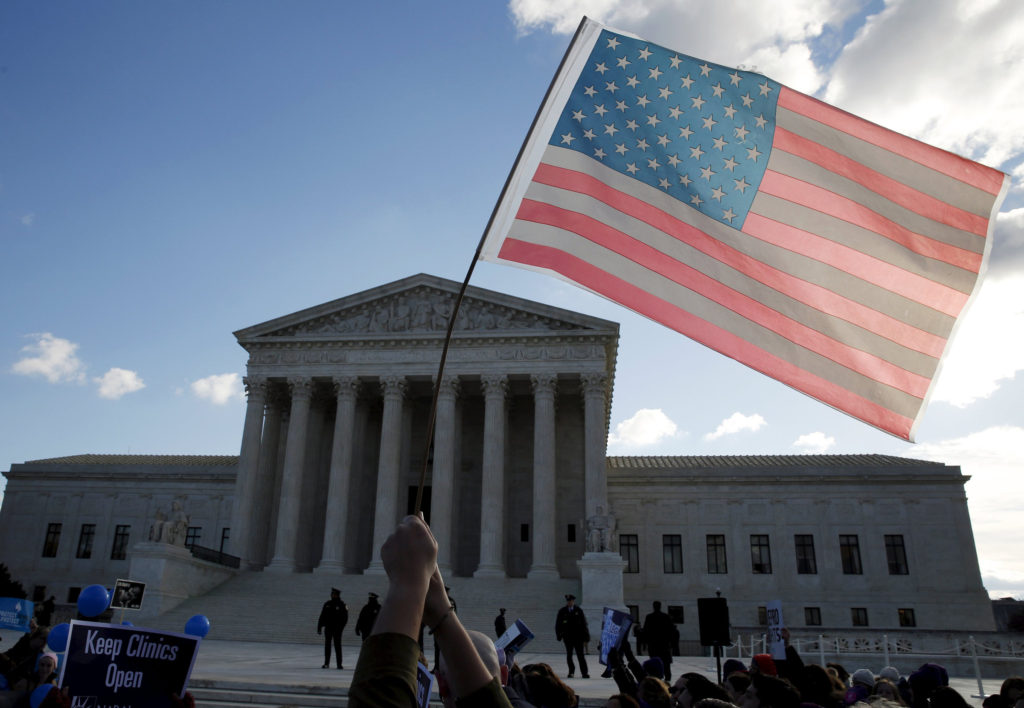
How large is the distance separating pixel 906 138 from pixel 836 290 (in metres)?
1.33

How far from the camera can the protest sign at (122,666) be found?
455 centimetres

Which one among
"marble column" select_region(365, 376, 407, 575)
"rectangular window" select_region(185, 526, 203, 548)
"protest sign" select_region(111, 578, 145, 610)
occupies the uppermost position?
"marble column" select_region(365, 376, 407, 575)

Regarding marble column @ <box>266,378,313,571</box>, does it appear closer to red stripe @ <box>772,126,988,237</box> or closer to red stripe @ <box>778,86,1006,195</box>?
red stripe @ <box>772,126,988,237</box>

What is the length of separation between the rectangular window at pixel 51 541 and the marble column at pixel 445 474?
86.8ft

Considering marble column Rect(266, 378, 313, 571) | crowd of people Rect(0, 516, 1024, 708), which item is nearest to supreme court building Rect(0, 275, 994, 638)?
marble column Rect(266, 378, 313, 571)

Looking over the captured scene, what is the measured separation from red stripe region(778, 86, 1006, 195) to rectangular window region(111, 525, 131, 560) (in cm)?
5083

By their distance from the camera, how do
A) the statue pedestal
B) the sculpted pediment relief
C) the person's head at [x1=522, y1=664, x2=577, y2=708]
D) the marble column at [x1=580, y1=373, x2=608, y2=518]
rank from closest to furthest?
the person's head at [x1=522, y1=664, x2=577, y2=708], the statue pedestal, the marble column at [x1=580, y1=373, x2=608, y2=518], the sculpted pediment relief

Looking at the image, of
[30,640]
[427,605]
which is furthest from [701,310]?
[30,640]

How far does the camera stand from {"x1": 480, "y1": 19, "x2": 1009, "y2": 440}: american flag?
6430 millimetres

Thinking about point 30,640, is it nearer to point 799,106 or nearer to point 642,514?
point 799,106

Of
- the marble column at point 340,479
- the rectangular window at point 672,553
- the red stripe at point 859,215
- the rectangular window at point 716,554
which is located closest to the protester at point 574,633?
the red stripe at point 859,215

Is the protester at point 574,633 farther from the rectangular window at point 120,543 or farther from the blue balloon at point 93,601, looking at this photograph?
the rectangular window at point 120,543

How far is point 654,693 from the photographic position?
6.69 m

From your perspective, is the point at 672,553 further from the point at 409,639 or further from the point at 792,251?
the point at 409,639
